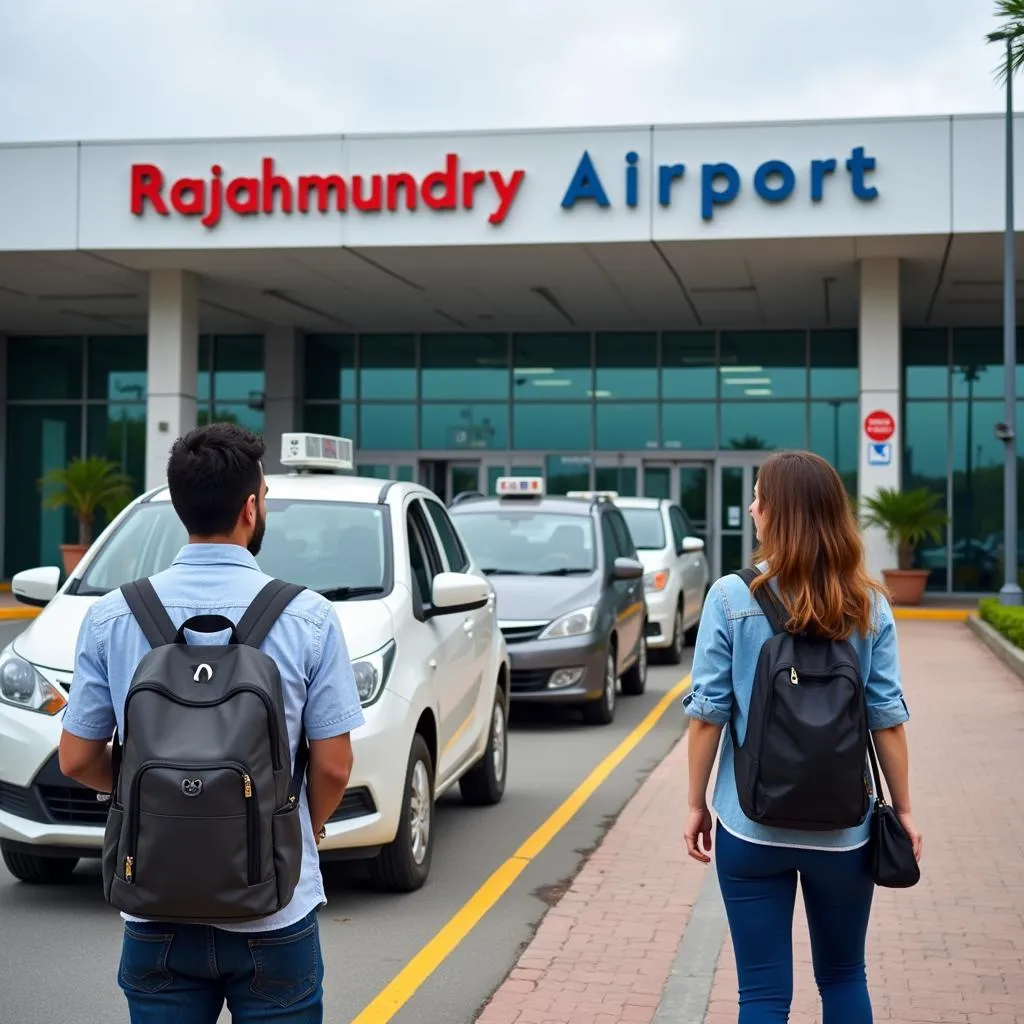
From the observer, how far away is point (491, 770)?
836cm

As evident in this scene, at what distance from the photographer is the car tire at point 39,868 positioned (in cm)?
626

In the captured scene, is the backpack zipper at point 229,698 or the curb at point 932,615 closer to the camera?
the backpack zipper at point 229,698

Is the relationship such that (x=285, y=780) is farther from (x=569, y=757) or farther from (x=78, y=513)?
(x=78, y=513)

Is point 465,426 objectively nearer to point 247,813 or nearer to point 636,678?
point 636,678

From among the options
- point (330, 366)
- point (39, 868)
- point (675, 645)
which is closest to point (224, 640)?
point (39, 868)

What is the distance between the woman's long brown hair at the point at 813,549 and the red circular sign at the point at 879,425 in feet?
65.1

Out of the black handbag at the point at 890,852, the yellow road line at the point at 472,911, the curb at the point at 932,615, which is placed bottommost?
the yellow road line at the point at 472,911

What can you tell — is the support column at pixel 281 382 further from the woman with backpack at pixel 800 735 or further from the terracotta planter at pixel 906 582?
the woman with backpack at pixel 800 735

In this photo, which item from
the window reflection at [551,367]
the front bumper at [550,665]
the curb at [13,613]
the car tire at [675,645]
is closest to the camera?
the front bumper at [550,665]

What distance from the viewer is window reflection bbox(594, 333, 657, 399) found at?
2953 centimetres

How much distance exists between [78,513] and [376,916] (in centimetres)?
2420

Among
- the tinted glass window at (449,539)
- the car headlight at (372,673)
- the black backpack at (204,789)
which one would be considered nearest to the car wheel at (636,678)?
the tinted glass window at (449,539)

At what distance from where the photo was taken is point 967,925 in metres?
5.89

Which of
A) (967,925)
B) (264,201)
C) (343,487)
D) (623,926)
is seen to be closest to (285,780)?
(623,926)
